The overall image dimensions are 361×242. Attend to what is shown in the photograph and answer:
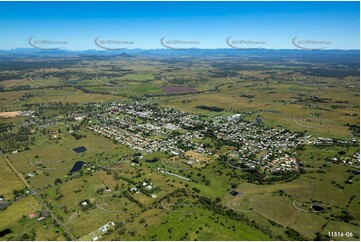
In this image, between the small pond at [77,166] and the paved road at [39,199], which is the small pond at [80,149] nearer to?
the small pond at [77,166]

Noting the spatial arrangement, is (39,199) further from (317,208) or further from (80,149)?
(317,208)

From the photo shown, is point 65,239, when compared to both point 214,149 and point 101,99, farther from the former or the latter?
point 101,99

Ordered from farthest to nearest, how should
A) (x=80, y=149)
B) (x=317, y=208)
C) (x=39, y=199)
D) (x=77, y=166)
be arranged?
(x=80, y=149)
(x=77, y=166)
(x=39, y=199)
(x=317, y=208)

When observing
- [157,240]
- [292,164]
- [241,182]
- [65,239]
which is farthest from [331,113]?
[65,239]

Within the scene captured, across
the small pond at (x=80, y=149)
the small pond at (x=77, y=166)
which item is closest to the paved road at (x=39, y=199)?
the small pond at (x=77, y=166)

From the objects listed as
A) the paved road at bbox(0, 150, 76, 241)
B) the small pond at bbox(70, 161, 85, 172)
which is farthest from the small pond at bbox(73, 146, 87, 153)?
the paved road at bbox(0, 150, 76, 241)

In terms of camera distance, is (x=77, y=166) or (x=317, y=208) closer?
(x=317, y=208)

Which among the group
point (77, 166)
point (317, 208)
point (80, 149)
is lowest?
point (77, 166)

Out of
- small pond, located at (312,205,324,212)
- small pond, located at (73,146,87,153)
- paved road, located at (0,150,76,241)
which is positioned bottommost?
paved road, located at (0,150,76,241)

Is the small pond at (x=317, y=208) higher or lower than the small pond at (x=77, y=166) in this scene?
higher

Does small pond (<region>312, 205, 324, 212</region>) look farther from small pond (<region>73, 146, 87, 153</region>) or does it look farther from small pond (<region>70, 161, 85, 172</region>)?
small pond (<region>73, 146, 87, 153</region>)

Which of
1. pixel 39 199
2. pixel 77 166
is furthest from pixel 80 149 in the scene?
pixel 39 199
